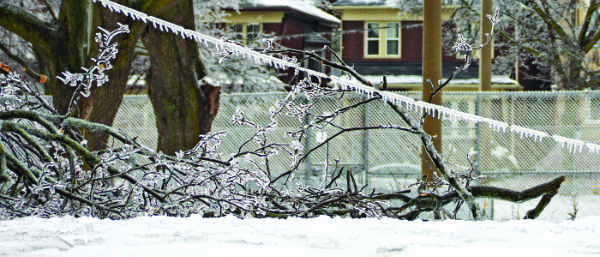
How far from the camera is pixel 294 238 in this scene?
2406 millimetres

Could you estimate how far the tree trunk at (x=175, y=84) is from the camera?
8422mm

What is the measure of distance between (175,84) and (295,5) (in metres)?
20.1

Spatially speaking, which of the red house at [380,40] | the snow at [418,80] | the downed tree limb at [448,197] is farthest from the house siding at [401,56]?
the downed tree limb at [448,197]

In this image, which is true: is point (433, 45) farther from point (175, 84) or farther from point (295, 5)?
point (295, 5)

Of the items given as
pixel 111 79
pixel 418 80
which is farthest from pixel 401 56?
pixel 111 79

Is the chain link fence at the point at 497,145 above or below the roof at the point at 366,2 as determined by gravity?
below

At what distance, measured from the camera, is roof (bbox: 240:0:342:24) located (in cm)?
2518

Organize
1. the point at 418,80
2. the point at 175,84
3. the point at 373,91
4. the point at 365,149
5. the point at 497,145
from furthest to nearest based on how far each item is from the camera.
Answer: the point at 418,80
the point at 497,145
the point at 365,149
the point at 175,84
the point at 373,91

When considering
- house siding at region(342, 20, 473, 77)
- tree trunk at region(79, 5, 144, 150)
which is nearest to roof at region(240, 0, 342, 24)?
house siding at region(342, 20, 473, 77)

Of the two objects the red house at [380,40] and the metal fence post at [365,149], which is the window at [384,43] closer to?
the red house at [380,40]

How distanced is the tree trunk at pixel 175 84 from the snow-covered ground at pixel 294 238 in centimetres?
571

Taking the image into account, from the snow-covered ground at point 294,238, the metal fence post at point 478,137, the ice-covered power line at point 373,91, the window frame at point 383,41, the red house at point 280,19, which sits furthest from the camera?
the window frame at point 383,41

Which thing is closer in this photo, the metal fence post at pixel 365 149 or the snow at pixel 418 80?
the metal fence post at pixel 365 149

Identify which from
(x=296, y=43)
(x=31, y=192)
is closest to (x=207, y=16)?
(x=296, y=43)
